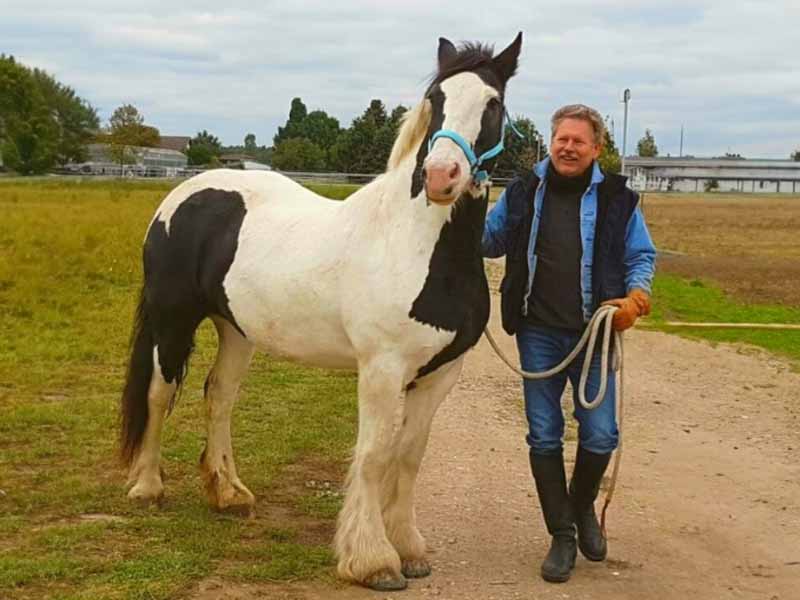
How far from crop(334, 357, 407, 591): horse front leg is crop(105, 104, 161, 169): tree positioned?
173ft

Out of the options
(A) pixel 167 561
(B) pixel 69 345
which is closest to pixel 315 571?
(A) pixel 167 561

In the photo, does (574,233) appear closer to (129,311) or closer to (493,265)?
(129,311)

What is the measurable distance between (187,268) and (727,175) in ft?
348

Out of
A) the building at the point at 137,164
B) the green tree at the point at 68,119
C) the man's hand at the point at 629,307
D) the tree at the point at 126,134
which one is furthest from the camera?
the green tree at the point at 68,119

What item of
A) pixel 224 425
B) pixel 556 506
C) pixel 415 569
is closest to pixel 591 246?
pixel 556 506

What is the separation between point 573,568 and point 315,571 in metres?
1.20

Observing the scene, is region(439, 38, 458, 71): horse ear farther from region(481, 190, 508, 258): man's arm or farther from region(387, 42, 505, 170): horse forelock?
region(481, 190, 508, 258): man's arm

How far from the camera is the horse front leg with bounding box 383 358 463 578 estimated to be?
14.6ft

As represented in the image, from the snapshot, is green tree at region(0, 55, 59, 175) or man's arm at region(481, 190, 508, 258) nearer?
man's arm at region(481, 190, 508, 258)

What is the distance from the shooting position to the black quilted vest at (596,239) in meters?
4.48

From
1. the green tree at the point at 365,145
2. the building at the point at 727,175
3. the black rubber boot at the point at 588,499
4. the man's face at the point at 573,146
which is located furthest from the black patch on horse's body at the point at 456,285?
the building at the point at 727,175

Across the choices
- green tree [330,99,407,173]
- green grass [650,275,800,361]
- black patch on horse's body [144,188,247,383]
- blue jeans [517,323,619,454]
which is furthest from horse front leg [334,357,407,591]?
green tree [330,99,407,173]

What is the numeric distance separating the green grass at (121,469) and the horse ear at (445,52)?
7.62 ft

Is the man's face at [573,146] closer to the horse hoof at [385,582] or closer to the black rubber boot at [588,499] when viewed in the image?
the black rubber boot at [588,499]
